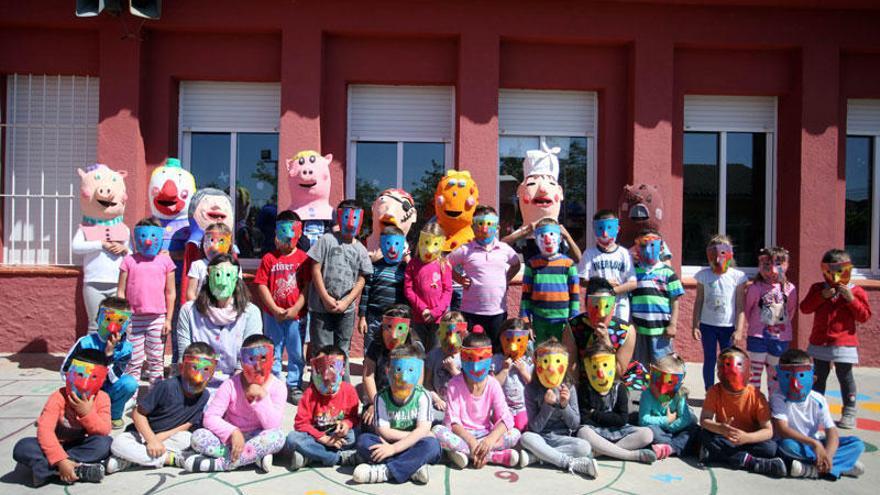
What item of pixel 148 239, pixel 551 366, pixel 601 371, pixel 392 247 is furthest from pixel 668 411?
pixel 148 239

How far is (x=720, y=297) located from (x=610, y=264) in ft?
3.56

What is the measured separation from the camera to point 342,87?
7.71 meters

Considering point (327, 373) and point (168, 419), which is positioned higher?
point (327, 373)

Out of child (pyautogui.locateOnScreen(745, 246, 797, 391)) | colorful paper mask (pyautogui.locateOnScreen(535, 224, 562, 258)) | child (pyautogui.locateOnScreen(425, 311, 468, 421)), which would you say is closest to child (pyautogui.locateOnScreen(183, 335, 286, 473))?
child (pyautogui.locateOnScreen(425, 311, 468, 421))

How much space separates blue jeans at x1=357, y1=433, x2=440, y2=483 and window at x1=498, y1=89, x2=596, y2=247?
4198 mm

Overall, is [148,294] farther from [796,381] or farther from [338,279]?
[796,381]

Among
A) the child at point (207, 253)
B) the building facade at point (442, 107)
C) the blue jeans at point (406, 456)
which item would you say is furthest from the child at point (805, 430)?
the child at point (207, 253)

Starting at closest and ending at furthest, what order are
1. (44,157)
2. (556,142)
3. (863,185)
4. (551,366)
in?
(551,366) < (44,157) < (556,142) < (863,185)

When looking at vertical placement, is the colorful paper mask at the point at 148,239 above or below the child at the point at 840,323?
above

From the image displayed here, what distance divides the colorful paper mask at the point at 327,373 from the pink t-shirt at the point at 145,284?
7.25ft

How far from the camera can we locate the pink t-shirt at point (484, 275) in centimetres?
529

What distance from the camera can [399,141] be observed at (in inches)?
312

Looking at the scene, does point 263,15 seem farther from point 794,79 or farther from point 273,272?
point 794,79

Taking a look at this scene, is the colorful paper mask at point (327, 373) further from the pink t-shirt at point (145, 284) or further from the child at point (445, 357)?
the pink t-shirt at point (145, 284)
